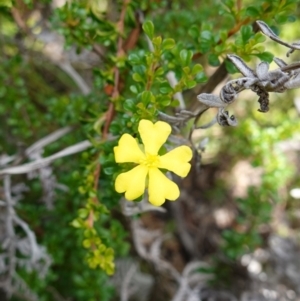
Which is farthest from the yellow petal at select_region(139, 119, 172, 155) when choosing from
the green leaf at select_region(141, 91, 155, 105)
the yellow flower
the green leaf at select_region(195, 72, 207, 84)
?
the green leaf at select_region(195, 72, 207, 84)

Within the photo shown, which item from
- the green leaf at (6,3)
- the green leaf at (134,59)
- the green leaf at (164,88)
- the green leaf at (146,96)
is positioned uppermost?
the green leaf at (6,3)

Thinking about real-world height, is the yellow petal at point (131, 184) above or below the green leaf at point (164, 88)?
below

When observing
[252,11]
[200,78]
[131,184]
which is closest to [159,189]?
[131,184]

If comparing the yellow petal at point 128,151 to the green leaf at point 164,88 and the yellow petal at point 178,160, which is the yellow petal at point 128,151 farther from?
the green leaf at point 164,88

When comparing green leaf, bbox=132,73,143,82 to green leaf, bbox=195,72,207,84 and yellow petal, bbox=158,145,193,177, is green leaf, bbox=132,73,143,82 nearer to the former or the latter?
green leaf, bbox=195,72,207,84

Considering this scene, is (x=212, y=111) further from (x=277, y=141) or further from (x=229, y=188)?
(x=277, y=141)

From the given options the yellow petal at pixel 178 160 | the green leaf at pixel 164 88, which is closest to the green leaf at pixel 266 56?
the green leaf at pixel 164 88

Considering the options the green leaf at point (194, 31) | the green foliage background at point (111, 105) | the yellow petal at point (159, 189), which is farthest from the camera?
the green leaf at point (194, 31)
